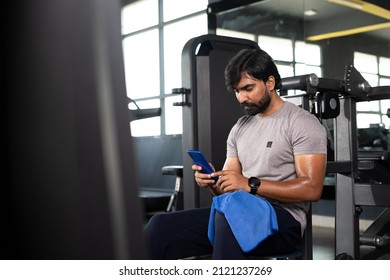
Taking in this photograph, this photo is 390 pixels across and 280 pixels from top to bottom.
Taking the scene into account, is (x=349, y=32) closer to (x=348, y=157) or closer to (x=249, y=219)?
(x=348, y=157)

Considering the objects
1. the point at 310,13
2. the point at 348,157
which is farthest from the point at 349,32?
the point at 348,157

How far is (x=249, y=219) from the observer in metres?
1.35

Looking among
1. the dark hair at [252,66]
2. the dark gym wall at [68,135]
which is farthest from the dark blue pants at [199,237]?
the dark gym wall at [68,135]

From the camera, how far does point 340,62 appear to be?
395cm

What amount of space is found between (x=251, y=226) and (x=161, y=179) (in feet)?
14.2

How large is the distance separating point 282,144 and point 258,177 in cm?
14

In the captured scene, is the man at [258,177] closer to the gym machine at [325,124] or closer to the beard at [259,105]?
the beard at [259,105]

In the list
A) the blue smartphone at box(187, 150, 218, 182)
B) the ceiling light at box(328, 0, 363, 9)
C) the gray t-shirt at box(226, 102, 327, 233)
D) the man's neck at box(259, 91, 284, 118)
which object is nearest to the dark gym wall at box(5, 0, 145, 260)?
the blue smartphone at box(187, 150, 218, 182)

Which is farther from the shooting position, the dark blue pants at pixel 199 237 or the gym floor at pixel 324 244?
the gym floor at pixel 324 244

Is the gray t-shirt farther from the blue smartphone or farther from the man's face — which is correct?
the blue smartphone

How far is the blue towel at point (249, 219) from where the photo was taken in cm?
134

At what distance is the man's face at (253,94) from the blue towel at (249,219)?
0.39 metres
